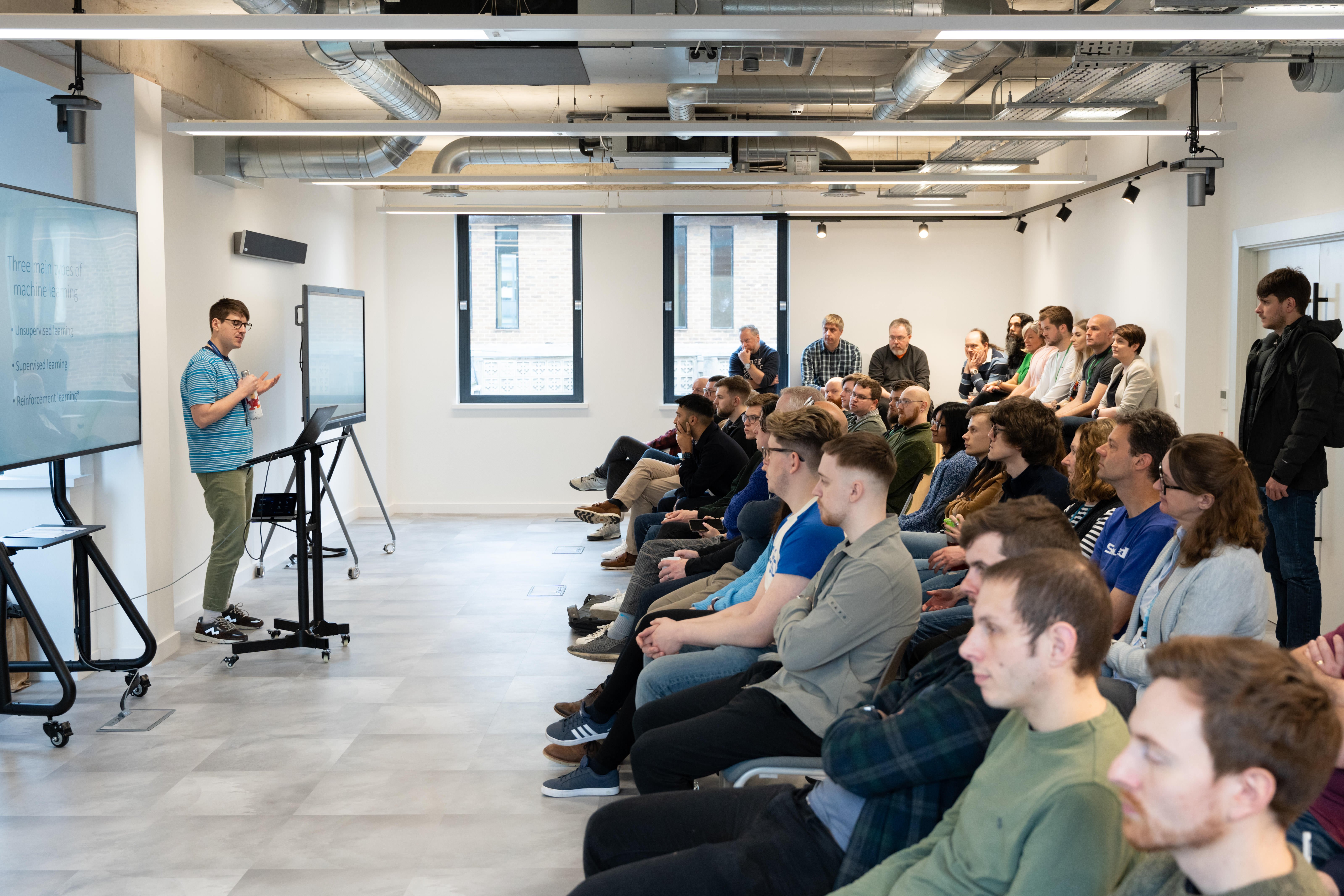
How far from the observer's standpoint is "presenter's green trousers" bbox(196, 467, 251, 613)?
558 cm

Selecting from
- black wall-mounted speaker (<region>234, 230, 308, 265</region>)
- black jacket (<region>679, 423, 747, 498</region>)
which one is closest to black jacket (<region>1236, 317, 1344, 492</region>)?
black jacket (<region>679, 423, 747, 498</region>)

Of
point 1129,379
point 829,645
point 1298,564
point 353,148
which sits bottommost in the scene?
point 1298,564

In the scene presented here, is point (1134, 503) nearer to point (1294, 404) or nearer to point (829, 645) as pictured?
point (829, 645)

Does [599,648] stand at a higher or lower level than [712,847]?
lower

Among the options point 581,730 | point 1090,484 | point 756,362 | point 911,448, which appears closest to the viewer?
point 1090,484

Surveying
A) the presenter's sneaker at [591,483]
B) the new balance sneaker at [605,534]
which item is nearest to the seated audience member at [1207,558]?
the new balance sneaker at [605,534]

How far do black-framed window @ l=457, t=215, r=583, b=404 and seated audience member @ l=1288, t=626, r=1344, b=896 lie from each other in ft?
27.6

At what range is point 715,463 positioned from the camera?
19.0ft

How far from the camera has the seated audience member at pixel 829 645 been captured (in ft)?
8.25

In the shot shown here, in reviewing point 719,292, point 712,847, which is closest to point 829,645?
point 712,847

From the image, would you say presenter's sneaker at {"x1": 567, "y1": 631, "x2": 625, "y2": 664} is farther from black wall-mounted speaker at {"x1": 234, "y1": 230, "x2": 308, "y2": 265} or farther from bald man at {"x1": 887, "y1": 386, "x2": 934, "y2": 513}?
black wall-mounted speaker at {"x1": 234, "y1": 230, "x2": 308, "y2": 265}

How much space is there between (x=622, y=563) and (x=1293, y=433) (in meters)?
4.13

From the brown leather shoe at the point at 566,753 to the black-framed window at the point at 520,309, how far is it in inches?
255

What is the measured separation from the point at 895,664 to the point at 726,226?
26.8 ft
